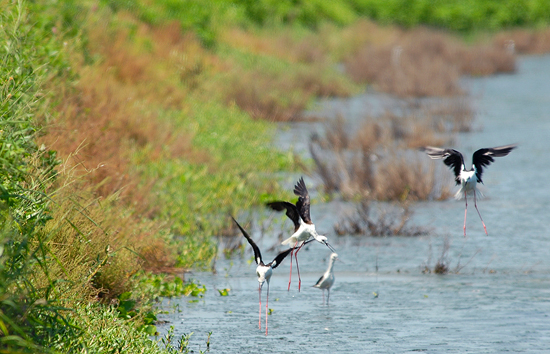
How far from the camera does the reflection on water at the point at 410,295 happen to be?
644cm

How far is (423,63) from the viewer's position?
26.4 metres

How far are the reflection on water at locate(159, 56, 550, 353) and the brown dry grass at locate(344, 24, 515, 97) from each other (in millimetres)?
11530

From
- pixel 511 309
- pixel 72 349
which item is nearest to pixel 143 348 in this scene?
pixel 72 349

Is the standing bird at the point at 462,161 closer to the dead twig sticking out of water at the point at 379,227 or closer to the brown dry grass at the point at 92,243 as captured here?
the brown dry grass at the point at 92,243

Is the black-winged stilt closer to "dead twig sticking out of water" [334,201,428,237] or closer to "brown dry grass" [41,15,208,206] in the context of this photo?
"brown dry grass" [41,15,208,206]

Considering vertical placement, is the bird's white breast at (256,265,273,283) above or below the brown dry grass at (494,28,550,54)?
below

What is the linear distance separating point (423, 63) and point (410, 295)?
63.7 ft

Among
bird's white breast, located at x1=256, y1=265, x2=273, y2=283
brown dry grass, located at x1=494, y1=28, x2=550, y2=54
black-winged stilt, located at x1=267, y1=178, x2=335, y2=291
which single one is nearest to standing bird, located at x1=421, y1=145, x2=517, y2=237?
black-winged stilt, located at x1=267, y1=178, x2=335, y2=291

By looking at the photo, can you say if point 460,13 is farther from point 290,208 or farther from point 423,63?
point 290,208

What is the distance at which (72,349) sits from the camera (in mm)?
4883

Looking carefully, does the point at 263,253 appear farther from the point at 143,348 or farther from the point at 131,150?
the point at 143,348

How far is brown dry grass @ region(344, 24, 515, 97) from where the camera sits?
23.7m

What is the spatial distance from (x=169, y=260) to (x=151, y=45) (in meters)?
12.1

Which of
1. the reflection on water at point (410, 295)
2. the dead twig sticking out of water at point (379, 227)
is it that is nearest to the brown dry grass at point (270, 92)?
the reflection on water at point (410, 295)
